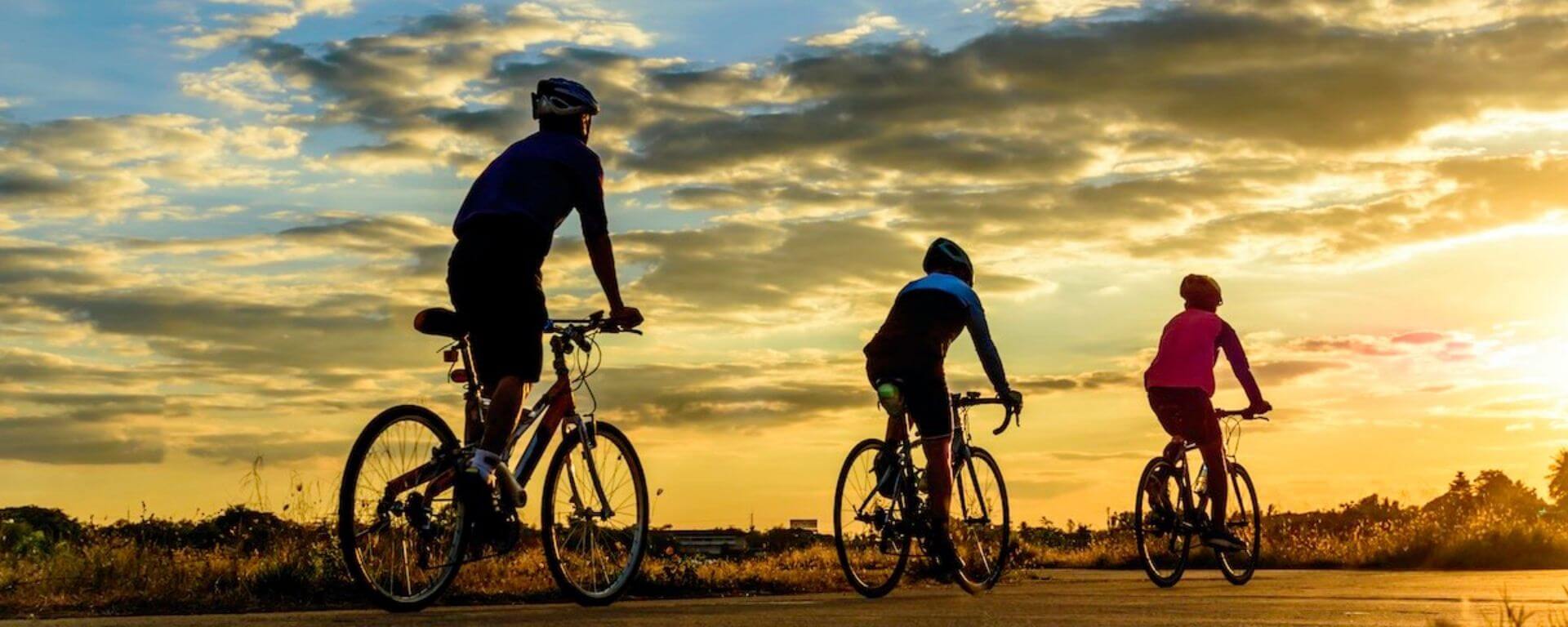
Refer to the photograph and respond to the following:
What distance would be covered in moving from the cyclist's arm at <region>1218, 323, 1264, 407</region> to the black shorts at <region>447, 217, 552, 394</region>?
6.82 meters

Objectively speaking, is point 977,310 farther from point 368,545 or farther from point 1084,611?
point 368,545

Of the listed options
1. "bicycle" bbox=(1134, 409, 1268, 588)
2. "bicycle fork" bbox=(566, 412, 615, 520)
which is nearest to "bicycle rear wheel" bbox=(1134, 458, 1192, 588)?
"bicycle" bbox=(1134, 409, 1268, 588)

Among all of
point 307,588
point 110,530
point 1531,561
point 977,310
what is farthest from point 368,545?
point 1531,561

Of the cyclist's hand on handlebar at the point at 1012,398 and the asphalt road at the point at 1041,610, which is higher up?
the cyclist's hand on handlebar at the point at 1012,398

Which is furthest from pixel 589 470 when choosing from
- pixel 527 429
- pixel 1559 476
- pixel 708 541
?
pixel 1559 476

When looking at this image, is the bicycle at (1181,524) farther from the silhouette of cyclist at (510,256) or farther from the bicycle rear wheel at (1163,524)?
the silhouette of cyclist at (510,256)

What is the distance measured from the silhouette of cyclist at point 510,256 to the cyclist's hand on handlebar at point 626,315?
41cm

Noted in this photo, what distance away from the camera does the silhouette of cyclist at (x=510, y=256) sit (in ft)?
25.4

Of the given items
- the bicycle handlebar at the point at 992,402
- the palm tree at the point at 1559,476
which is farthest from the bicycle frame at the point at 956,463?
the palm tree at the point at 1559,476

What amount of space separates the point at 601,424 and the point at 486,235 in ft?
5.18

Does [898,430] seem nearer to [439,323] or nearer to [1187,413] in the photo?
[1187,413]

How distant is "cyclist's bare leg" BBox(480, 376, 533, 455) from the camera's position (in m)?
7.79

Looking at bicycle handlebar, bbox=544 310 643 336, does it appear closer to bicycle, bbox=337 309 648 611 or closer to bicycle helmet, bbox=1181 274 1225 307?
bicycle, bbox=337 309 648 611

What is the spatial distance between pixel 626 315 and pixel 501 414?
0.95 metres
